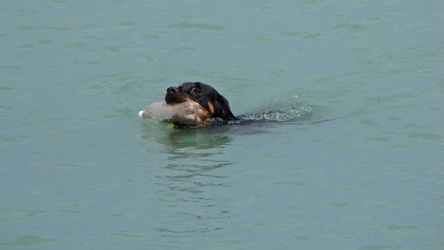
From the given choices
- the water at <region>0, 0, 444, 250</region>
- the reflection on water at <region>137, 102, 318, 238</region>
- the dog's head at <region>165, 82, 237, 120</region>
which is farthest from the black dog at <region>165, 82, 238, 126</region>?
the water at <region>0, 0, 444, 250</region>

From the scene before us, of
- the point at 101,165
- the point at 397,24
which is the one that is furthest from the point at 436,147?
the point at 397,24

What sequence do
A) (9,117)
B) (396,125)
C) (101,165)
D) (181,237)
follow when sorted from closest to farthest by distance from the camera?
(181,237), (101,165), (396,125), (9,117)

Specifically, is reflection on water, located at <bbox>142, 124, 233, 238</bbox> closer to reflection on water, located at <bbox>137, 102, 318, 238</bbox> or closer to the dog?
reflection on water, located at <bbox>137, 102, 318, 238</bbox>

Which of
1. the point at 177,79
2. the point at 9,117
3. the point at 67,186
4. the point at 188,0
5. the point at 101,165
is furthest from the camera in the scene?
the point at 188,0

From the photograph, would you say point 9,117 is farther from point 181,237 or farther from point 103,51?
point 181,237

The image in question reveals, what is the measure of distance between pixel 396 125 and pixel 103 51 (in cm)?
601

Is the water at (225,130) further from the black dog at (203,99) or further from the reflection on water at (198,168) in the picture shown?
the black dog at (203,99)

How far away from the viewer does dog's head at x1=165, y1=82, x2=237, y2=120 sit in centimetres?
1170

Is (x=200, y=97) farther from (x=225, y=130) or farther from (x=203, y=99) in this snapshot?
(x=225, y=130)

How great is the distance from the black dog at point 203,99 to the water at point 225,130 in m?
0.33

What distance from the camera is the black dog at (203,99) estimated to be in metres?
11.7

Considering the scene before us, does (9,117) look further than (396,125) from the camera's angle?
Yes

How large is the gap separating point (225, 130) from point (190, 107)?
0.51m

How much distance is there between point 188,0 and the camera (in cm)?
1859
